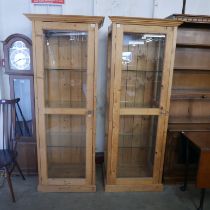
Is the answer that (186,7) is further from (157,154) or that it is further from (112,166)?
(112,166)

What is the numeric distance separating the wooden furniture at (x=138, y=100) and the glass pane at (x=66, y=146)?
0.34 meters

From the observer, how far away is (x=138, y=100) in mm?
2709

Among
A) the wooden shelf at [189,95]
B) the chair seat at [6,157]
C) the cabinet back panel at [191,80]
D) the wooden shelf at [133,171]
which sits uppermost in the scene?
the cabinet back panel at [191,80]

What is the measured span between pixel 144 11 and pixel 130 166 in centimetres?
202

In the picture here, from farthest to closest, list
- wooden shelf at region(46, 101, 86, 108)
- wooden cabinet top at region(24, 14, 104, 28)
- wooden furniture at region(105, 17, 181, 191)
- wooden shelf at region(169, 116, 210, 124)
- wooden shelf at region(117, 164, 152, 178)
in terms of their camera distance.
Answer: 1. wooden shelf at region(169, 116, 210, 124)
2. wooden shelf at region(117, 164, 152, 178)
3. wooden shelf at region(46, 101, 86, 108)
4. wooden furniture at region(105, 17, 181, 191)
5. wooden cabinet top at region(24, 14, 104, 28)

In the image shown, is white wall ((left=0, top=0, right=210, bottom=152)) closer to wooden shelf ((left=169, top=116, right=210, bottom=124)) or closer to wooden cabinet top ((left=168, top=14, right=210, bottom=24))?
wooden cabinet top ((left=168, top=14, right=210, bottom=24))

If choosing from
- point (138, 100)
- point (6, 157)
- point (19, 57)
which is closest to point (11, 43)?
point (19, 57)

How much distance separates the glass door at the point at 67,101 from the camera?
7.59 ft

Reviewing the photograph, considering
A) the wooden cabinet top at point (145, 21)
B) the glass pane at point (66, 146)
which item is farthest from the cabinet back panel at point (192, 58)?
the glass pane at point (66, 146)

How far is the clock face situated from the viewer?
2.53 meters

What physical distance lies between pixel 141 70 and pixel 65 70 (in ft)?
2.99

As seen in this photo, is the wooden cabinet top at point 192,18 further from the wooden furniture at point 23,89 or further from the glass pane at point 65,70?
the wooden furniture at point 23,89

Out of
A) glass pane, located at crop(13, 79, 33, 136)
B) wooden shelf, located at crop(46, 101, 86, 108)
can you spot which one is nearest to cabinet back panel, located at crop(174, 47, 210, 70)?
wooden shelf, located at crop(46, 101, 86, 108)

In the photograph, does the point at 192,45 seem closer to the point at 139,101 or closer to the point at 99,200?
the point at 139,101
